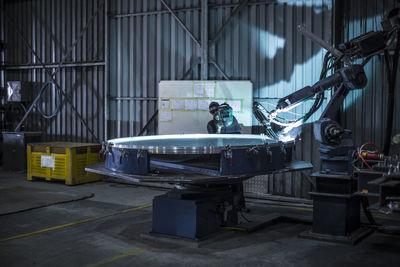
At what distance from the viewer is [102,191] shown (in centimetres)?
1139

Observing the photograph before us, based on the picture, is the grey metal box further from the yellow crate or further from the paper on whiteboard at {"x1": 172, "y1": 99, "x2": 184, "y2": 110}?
the paper on whiteboard at {"x1": 172, "y1": 99, "x2": 184, "y2": 110}

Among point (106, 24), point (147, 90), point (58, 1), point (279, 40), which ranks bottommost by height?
point (147, 90)

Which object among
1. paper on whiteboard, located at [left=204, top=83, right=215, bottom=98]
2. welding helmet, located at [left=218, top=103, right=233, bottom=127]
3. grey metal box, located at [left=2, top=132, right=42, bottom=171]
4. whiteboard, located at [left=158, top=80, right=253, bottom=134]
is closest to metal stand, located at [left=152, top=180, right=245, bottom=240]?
welding helmet, located at [left=218, top=103, right=233, bottom=127]

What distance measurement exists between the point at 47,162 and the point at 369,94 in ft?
26.1

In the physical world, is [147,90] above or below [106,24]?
below

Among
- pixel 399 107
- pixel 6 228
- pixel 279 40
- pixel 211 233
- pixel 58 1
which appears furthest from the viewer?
pixel 58 1

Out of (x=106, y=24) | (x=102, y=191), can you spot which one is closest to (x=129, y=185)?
(x=102, y=191)

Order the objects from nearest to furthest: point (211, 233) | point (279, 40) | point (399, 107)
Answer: point (211, 233) → point (399, 107) → point (279, 40)

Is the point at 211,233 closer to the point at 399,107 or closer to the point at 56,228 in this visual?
the point at 56,228

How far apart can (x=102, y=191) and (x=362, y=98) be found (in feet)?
20.1

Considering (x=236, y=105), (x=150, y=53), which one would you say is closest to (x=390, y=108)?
(x=236, y=105)

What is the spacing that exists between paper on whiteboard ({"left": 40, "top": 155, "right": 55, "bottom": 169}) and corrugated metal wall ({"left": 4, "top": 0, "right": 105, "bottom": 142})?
63.4 inches

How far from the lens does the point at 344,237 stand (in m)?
6.92

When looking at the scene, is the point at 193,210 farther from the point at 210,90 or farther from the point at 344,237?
the point at 210,90
